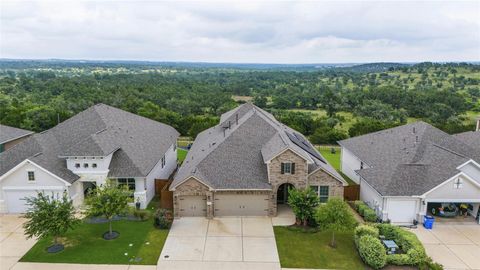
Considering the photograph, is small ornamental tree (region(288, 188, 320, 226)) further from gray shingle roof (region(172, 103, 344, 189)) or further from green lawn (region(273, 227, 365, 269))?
gray shingle roof (region(172, 103, 344, 189))

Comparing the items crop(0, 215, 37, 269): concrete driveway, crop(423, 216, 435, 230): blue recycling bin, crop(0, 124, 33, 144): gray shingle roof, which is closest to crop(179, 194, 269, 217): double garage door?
crop(0, 215, 37, 269): concrete driveway

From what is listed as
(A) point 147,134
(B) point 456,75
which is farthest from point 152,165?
(B) point 456,75

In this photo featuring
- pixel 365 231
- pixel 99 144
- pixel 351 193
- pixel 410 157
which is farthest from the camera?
pixel 351 193

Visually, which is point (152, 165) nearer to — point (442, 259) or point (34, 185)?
point (34, 185)

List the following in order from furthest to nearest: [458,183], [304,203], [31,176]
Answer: [31,176] → [458,183] → [304,203]

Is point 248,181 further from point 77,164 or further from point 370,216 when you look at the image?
point 77,164

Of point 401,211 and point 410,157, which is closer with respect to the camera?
point 401,211

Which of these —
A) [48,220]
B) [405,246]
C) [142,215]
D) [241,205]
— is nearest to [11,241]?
[48,220]
